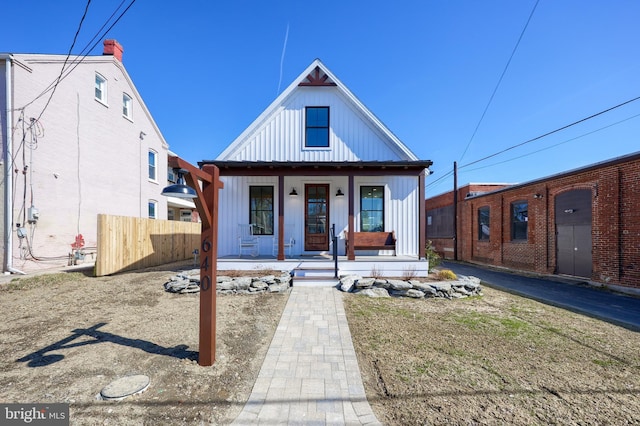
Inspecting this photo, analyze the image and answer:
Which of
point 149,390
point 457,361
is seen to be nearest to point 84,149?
point 149,390

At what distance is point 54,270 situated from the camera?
904 cm

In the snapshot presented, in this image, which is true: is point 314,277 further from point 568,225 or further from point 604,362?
point 568,225

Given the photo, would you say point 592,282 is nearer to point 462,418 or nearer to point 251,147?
point 462,418

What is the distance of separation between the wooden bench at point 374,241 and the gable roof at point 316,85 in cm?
309

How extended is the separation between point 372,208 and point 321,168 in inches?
105

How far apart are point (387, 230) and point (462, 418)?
7.39 metres

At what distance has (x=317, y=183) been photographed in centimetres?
975

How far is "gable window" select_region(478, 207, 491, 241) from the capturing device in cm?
1441

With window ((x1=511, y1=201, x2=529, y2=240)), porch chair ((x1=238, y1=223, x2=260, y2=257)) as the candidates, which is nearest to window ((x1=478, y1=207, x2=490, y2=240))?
window ((x1=511, y1=201, x2=529, y2=240))

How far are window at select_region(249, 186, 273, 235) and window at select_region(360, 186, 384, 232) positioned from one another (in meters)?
3.39

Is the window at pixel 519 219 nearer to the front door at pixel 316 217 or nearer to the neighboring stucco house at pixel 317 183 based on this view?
the neighboring stucco house at pixel 317 183

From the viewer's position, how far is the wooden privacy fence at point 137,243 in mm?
8477

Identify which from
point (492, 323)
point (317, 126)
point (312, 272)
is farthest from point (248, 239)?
point (492, 323)

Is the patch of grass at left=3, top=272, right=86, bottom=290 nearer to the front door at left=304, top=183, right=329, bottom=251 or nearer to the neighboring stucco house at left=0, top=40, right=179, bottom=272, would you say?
the neighboring stucco house at left=0, top=40, right=179, bottom=272
